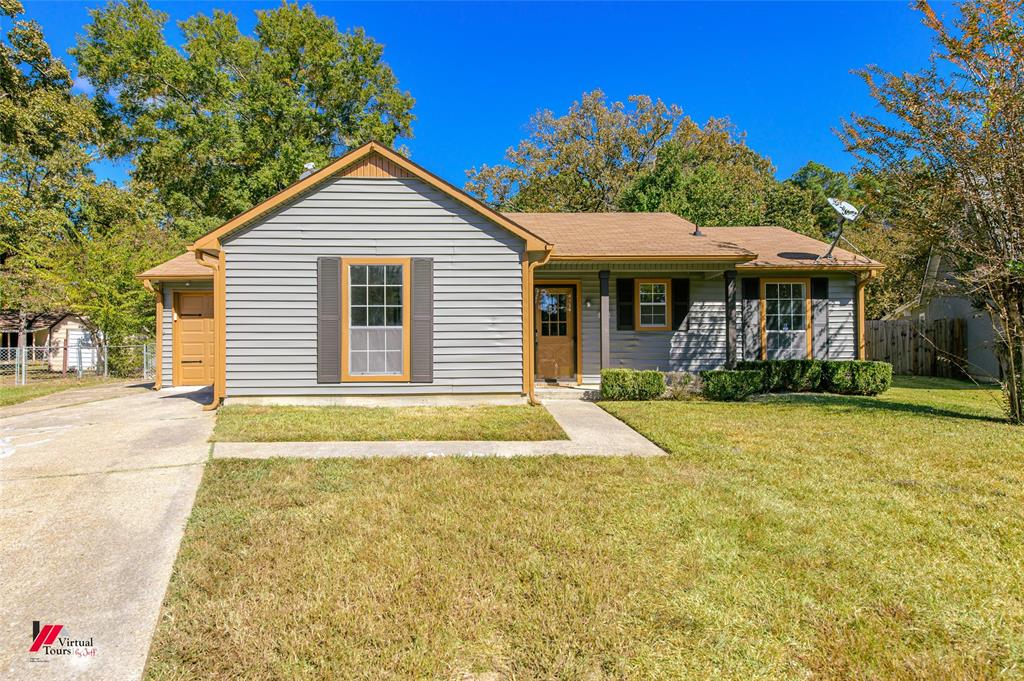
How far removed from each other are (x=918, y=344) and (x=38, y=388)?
79.0ft

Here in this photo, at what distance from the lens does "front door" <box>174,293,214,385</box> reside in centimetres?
1112

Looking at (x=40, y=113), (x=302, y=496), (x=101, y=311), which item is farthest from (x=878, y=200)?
(x=40, y=113)

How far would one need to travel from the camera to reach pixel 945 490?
3.92m

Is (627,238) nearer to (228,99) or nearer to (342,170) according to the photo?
(342,170)

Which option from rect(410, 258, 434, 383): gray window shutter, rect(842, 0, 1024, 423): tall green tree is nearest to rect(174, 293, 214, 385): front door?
rect(410, 258, 434, 383): gray window shutter

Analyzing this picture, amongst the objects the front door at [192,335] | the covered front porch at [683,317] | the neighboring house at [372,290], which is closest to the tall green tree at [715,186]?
the covered front porch at [683,317]

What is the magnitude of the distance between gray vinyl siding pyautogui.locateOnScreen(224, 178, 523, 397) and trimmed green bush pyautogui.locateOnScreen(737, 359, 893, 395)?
5555 millimetres

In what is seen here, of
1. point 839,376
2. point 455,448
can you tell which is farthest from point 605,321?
point 455,448

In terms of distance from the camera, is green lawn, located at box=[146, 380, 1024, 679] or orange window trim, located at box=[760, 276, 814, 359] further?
orange window trim, located at box=[760, 276, 814, 359]

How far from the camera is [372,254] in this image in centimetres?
796

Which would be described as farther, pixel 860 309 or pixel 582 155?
pixel 582 155

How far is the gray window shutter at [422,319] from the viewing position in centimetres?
792

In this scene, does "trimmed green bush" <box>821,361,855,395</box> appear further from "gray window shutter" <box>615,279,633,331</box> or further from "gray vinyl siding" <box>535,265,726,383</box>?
"gray window shutter" <box>615,279,633,331</box>

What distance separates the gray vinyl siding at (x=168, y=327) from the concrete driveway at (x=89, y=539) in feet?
17.1
